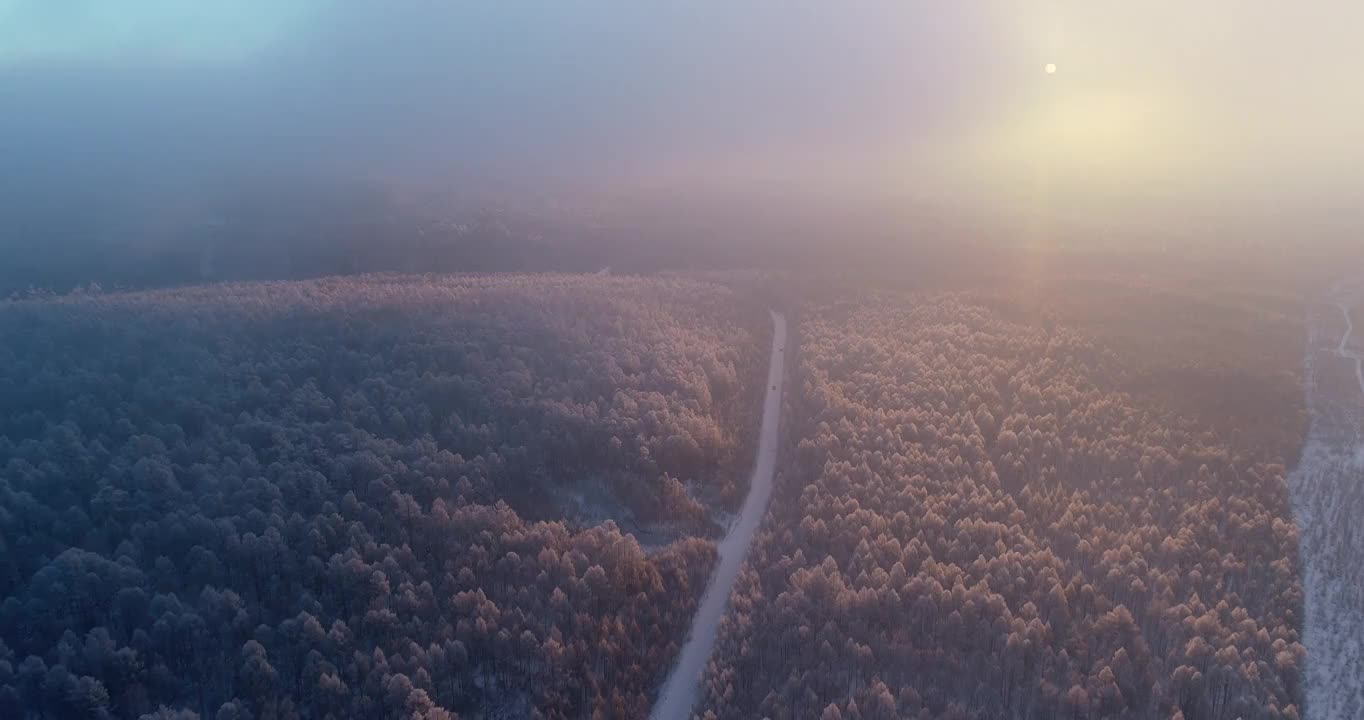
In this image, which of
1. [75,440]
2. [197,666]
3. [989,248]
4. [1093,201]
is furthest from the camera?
[1093,201]

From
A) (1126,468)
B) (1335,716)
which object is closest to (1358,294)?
(1126,468)

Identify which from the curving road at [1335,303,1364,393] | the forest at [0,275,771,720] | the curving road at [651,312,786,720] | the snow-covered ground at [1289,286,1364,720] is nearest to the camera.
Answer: the forest at [0,275,771,720]

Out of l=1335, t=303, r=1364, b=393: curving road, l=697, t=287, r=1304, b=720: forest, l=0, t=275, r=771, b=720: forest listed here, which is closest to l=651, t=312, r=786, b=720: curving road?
l=0, t=275, r=771, b=720: forest

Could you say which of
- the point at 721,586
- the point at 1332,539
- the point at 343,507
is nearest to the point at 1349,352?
the point at 1332,539

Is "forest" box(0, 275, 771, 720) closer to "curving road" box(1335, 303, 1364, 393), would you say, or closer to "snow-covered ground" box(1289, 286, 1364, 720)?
"snow-covered ground" box(1289, 286, 1364, 720)

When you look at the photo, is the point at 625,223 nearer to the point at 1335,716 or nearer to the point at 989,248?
the point at 989,248

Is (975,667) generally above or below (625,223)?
below

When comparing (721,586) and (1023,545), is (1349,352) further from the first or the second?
(721,586)

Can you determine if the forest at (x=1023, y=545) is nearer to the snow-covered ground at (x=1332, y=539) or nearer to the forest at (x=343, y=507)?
the snow-covered ground at (x=1332, y=539)
